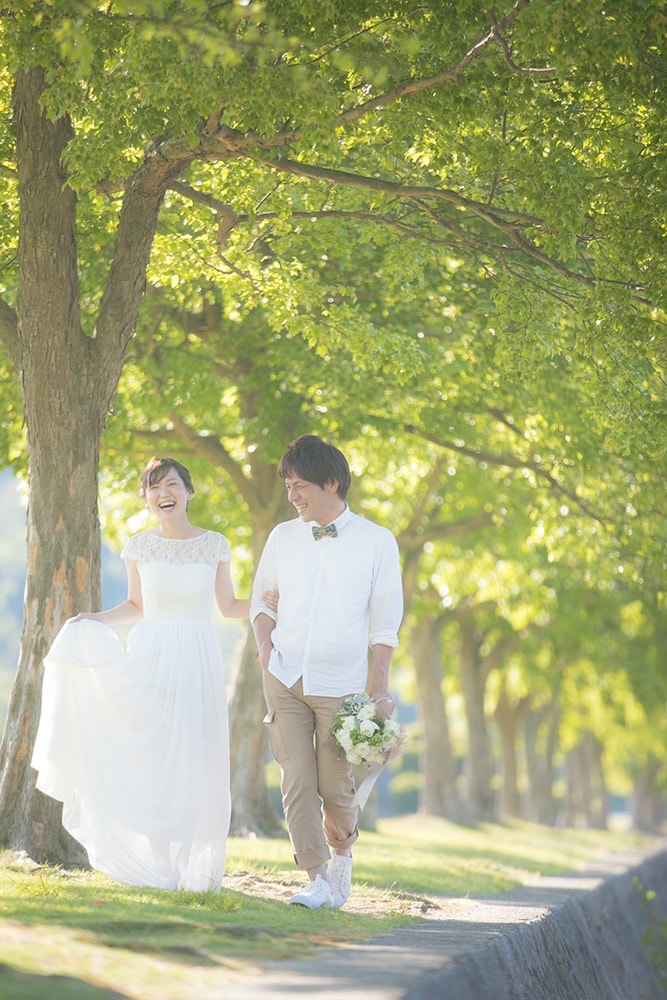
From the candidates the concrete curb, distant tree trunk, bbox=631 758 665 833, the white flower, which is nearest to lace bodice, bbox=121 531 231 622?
the white flower

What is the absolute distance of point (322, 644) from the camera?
27.1 feet

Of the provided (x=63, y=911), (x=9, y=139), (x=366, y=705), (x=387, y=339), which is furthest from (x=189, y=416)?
(x=63, y=911)

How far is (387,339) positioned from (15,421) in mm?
5424

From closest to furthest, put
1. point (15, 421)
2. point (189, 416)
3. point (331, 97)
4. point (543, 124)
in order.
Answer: point (331, 97) < point (543, 124) < point (15, 421) < point (189, 416)

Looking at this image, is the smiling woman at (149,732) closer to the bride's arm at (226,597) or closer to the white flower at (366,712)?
the bride's arm at (226,597)

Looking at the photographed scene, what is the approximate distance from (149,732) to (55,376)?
9.83 ft

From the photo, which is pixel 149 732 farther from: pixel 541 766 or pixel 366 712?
pixel 541 766

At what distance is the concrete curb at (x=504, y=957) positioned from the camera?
17.0 feet

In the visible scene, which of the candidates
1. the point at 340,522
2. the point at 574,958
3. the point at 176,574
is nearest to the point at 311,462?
the point at 340,522

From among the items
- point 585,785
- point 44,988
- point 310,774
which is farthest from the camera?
point 585,785

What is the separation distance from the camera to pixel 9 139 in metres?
10.8

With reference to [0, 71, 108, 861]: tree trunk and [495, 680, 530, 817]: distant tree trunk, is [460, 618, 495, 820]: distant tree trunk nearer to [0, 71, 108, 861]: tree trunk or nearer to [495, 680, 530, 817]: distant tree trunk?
[495, 680, 530, 817]: distant tree trunk

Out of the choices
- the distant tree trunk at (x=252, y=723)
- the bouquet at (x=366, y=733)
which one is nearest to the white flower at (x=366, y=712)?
the bouquet at (x=366, y=733)

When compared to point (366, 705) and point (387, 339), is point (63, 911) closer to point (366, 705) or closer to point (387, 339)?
point (366, 705)
